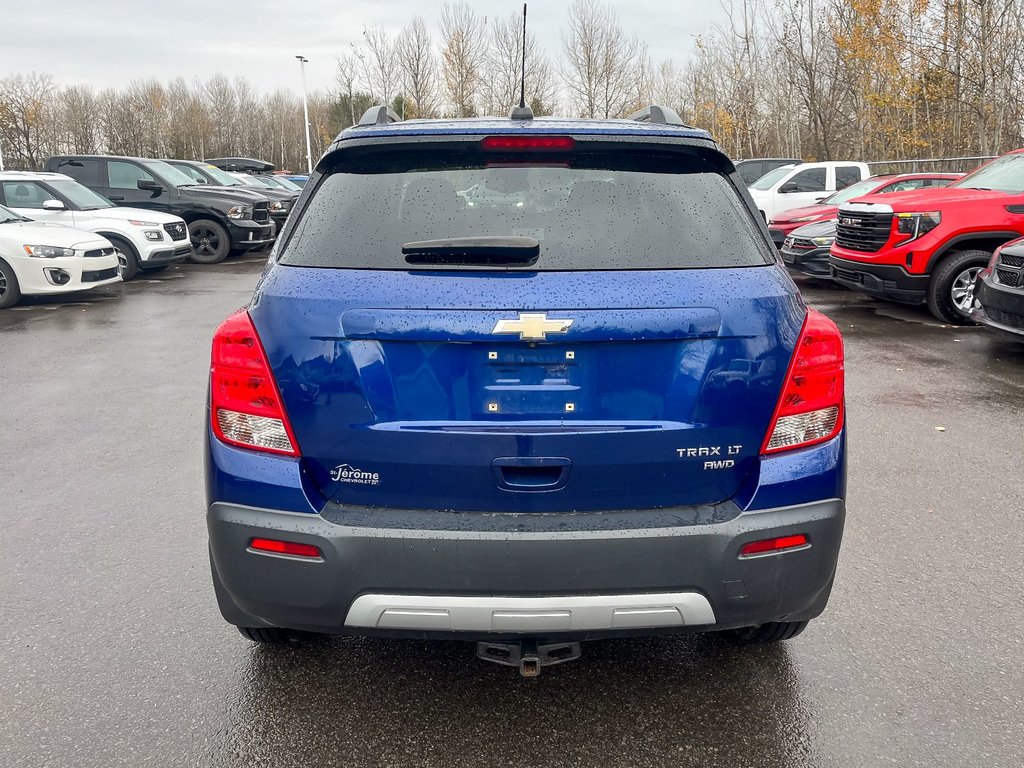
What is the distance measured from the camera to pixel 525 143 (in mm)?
2604

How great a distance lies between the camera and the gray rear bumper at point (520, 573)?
2244 millimetres

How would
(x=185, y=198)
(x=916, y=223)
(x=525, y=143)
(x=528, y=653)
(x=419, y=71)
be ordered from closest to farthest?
1. (x=528, y=653)
2. (x=525, y=143)
3. (x=916, y=223)
4. (x=185, y=198)
5. (x=419, y=71)

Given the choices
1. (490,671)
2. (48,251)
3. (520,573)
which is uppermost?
(48,251)

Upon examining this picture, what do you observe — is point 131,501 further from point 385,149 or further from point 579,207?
point 579,207

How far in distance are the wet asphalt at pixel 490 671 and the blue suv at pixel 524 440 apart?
1.40 ft

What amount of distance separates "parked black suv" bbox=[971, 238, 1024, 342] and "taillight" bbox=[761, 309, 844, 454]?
19.7ft

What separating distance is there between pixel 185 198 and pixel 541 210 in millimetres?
15748

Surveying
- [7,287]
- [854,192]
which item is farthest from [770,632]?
[854,192]

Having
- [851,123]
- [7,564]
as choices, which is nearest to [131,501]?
[7,564]

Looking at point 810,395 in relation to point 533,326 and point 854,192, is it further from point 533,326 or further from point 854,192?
point 854,192

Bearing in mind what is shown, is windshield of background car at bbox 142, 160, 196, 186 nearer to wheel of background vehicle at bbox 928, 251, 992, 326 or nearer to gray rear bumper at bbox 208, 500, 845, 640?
wheel of background vehicle at bbox 928, 251, 992, 326

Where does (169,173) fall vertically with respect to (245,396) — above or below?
above

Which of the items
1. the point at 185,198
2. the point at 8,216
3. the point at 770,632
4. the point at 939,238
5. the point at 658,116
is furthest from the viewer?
the point at 185,198

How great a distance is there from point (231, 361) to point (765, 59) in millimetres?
41715
